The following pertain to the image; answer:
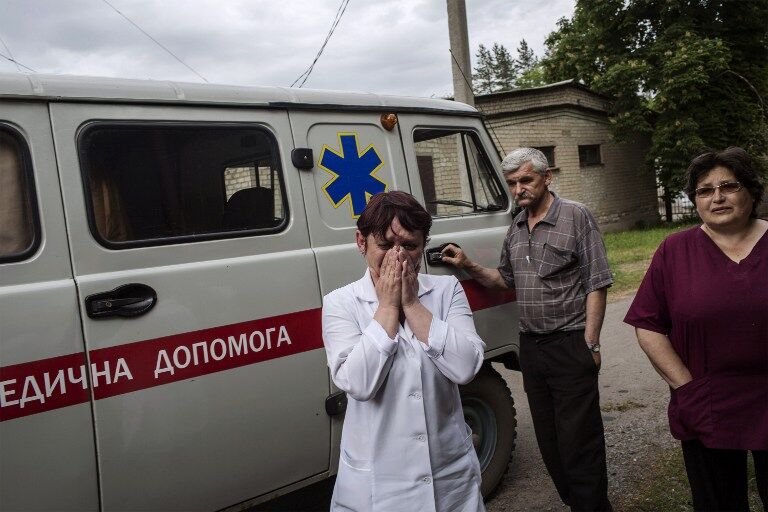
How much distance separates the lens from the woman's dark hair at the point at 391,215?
5.85 feet

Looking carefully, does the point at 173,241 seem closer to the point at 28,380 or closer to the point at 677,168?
the point at 28,380

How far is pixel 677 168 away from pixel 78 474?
1912 cm

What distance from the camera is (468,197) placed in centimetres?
355

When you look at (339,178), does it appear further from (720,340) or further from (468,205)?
(720,340)

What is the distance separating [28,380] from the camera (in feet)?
6.63

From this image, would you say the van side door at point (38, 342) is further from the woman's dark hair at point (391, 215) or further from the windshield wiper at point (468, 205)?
the windshield wiper at point (468, 205)

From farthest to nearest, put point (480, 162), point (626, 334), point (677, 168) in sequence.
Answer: point (677, 168), point (626, 334), point (480, 162)

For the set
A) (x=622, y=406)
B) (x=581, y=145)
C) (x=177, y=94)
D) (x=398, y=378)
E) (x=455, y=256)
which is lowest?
(x=622, y=406)

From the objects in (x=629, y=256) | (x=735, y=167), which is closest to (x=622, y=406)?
→ (x=735, y=167)

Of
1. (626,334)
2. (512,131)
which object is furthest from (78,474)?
(512,131)

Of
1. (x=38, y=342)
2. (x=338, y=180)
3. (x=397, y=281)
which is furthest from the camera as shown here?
(x=338, y=180)

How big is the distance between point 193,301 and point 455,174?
67.4 inches

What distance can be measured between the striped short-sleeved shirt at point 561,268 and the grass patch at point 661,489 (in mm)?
1087

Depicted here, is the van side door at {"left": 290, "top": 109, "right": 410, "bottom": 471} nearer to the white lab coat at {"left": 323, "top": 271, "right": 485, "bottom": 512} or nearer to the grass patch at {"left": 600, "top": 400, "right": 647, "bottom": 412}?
the white lab coat at {"left": 323, "top": 271, "right": 485, "bottom": 512}
